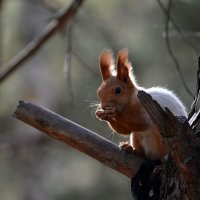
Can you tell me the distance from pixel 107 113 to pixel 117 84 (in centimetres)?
15

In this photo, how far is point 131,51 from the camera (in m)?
7.84

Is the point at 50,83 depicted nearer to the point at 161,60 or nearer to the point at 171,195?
the point at 161,60

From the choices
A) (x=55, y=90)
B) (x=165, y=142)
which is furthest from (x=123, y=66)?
(x=55, y=90)

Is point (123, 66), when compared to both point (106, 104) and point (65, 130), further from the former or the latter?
point (65, 130)

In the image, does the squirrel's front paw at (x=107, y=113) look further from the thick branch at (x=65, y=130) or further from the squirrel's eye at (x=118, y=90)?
the thick branch at (x=65, y=130)

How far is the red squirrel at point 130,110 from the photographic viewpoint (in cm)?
264

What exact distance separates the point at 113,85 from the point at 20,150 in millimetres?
6181

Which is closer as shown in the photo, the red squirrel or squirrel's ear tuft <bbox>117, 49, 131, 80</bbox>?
the red squirrel

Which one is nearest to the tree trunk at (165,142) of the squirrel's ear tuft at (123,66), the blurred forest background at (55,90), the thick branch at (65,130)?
the thick branch at (65,130)

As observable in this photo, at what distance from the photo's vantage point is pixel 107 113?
2672 millimetres

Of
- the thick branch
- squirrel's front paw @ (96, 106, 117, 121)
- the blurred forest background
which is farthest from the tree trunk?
the blurred forest background

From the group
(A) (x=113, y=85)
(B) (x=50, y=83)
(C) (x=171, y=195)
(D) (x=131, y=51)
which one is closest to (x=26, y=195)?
(B) (x=50, y=83)

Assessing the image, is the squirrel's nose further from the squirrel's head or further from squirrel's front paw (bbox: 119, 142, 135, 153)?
squirrel's front paw (bbox: 119, 142, 135, 153)

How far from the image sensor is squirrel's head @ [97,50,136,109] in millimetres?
2740
